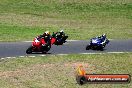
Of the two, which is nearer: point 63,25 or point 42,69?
point 42,69

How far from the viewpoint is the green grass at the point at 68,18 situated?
127 feet

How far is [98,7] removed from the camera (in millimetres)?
59094

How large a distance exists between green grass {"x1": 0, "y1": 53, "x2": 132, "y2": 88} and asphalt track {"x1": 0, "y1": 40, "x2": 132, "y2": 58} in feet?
5.55

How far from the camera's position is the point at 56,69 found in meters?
23.8

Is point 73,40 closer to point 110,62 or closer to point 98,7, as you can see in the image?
point 110,62

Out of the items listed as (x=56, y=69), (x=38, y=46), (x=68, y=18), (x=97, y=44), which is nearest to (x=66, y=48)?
(x=97, y=44)

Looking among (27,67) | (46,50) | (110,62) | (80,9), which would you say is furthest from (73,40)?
(80,9)

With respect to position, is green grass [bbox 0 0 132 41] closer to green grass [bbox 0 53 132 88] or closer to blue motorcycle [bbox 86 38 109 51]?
blue motorcycle [bbox 86 38 109 51]

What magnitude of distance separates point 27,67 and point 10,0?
123 ft

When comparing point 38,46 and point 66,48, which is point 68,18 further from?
point 38,46

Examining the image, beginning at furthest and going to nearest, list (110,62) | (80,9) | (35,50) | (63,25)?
(80,9)
(63,25)
(35,50)
(110,62)

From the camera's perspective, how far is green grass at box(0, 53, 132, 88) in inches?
827

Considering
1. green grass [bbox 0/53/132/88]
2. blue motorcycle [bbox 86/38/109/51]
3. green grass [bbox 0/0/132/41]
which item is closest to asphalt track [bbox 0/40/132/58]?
blue motorcycle [bbox 86/38/109/51]

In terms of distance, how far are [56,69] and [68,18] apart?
2746 cm
